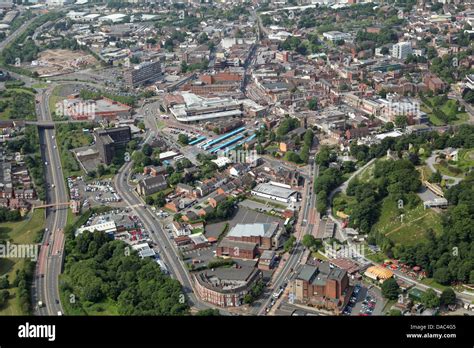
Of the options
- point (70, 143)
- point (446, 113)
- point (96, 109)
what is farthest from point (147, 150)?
point (446, 113)

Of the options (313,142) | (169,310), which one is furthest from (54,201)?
(313,142)

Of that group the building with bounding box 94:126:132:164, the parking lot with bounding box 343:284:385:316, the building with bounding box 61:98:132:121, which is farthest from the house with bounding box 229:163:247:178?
the building with bounding box 61:98:132:121

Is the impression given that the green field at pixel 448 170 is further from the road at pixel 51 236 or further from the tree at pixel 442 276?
the road at pixel 51 236

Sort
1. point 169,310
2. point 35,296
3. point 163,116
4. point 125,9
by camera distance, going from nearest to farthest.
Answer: point 169,310 → point 35,296 → point 163,116 → point 125,9

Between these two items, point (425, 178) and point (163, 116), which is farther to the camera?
point (163, 116)

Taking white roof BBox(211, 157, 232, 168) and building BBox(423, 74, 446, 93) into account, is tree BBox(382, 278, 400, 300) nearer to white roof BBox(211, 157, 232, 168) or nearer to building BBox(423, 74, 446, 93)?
white roof BBox(211, 157, 232, 168)

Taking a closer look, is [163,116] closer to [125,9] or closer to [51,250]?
[51,250]
